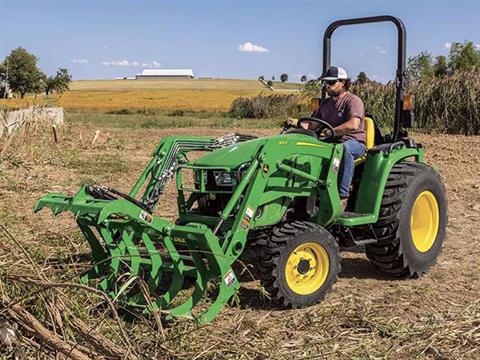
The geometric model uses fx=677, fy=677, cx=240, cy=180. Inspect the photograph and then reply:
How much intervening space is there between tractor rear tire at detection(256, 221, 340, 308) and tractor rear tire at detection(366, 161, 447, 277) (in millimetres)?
841

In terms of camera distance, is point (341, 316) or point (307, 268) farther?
point (307, 268)

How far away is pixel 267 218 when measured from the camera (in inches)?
201

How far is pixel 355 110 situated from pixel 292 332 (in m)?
2.12

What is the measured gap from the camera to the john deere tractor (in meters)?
4.59

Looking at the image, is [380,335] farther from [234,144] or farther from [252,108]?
[252,108]

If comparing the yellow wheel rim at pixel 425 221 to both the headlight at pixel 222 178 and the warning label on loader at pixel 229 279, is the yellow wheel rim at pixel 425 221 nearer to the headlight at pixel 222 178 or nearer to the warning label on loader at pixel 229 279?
the headlight at pixel 222 178

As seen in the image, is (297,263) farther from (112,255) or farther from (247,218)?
(112,255)

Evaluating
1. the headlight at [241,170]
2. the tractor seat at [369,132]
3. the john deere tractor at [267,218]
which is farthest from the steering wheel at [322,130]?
the headlight at [241,170]

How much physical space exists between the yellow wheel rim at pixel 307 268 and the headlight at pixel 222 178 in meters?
0.80

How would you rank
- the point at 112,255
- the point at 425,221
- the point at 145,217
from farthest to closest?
the point at 425,221 < the point at 112,255 < the point at 145,217

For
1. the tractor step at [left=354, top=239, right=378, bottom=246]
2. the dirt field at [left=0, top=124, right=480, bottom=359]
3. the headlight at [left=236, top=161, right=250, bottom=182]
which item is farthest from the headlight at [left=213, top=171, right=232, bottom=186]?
the tractor step at [left=354, top=239, right=378, bottom=246]

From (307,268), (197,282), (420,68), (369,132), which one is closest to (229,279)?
(197,282)

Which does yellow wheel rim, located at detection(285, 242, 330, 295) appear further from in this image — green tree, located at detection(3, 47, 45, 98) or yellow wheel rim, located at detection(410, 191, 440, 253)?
green tree, located at detection(3, 47, 45, 98)

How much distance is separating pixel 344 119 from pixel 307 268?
1.51 meters
